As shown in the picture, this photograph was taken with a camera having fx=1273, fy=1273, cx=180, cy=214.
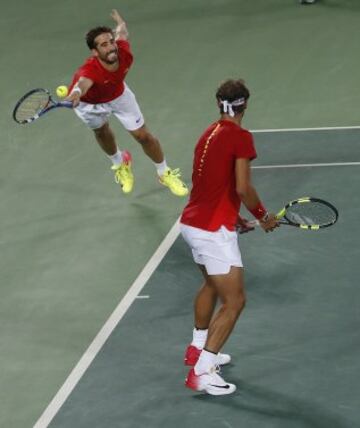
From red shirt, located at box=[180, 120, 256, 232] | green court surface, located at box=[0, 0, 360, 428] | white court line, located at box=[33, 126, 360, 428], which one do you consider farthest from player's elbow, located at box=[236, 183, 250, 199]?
white court line, located at box=[33, 126, 360, 428]

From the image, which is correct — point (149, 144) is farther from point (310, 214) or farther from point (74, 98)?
point (310, 214)

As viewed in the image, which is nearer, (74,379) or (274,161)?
(74,379)

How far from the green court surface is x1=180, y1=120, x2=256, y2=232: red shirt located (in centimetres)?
134

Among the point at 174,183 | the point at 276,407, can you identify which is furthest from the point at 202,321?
Result: the point at 174,183

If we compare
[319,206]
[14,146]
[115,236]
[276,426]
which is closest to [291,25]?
[14,146]

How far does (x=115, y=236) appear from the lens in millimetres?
12867

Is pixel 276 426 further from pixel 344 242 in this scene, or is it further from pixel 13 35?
pixel 13 35

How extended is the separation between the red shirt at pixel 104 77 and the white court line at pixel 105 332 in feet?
4.91

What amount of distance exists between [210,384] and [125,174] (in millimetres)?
4168

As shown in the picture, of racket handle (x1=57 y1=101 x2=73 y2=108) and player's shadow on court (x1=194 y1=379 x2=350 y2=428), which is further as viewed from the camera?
racket handle (x1=57 y1=101 x2=73 y2=108)

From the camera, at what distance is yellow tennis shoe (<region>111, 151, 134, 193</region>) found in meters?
13.6

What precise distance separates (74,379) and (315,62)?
744 centimetres

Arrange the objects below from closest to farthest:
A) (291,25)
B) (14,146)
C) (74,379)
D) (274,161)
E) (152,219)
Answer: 1. (74,379)
2. (152,219)
3. (274,161)
4. (14,146)
5. (291,25)

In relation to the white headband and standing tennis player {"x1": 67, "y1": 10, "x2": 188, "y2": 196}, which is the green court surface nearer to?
standing tennis player {"x1": 67, "y1": 10, "x2": 188, "y2": 196}
